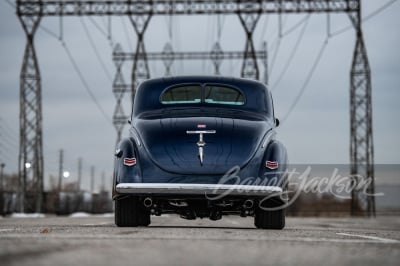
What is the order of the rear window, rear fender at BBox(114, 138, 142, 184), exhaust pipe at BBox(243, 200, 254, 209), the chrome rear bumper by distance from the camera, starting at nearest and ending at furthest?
the chrome rear bumper
rear fender at BBox(114, 138, 142, 184)
exhaust pipe at BBox(243, 200, 254, 209)
the rear window

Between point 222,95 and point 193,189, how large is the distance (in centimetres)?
230

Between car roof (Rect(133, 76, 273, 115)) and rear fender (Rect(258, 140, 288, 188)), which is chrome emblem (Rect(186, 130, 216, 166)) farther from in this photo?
car roof (Rect(133, 76, 273, 115))

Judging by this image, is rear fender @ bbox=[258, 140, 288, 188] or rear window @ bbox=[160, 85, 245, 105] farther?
rear window @ bbox=[160, 85, 245, 105]

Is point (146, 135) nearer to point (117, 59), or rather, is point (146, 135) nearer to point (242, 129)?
point (242, 129)

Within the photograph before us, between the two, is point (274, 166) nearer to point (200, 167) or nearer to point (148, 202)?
point (200, 167)

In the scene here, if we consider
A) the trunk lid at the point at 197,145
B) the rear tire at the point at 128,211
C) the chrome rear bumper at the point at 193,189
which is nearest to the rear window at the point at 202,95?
the trunk lid at the point at 197,145

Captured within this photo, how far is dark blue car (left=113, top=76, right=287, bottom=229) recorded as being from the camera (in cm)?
973

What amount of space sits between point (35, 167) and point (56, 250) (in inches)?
1277

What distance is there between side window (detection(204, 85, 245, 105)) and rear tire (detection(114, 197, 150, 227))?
1.88 meters

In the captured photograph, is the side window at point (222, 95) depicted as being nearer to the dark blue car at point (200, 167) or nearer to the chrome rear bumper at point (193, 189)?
the dark blue car at point (200, 167)

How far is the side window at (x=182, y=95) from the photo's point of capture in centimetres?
1144

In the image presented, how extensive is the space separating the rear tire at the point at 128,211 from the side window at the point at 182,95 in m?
1.69

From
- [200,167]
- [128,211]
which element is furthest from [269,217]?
[128,211]

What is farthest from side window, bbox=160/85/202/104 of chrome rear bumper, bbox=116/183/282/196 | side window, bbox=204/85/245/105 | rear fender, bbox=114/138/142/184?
chrome rear bumper, bbox=116/183/282/196
